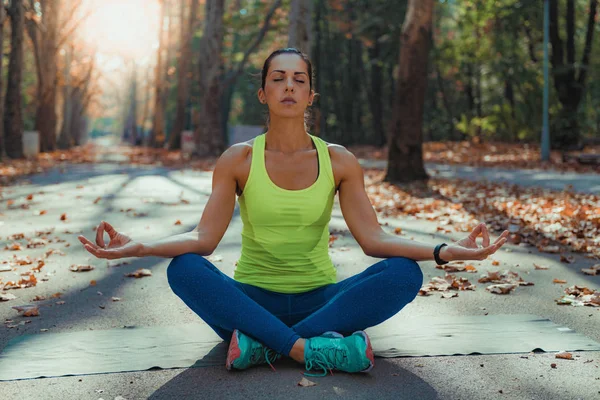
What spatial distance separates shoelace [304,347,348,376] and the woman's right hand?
97cm

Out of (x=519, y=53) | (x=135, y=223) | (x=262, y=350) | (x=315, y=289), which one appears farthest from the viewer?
(x=519, y=53)

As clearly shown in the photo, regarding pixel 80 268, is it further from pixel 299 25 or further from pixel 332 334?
pixel 299 25

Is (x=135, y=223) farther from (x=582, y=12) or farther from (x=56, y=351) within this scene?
(x=582, y=12)

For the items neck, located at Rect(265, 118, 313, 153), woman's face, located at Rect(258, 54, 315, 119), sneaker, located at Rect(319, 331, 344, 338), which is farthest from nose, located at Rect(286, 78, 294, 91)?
sneaker, located at Rect(319, 331, 344, 338)

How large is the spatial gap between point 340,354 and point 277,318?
0.36 m

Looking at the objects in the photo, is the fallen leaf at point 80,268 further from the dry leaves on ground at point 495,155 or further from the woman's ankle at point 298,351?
the dry leaves on ground at point 495,155

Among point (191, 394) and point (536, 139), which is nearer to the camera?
point (191, 394)

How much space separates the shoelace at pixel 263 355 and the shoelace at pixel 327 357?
0.70ft

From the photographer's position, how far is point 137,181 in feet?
58.0

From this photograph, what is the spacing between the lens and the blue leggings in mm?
3600

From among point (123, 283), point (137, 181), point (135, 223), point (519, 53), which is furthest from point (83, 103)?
point (123, 283)

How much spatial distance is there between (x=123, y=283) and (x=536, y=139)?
25760 mm

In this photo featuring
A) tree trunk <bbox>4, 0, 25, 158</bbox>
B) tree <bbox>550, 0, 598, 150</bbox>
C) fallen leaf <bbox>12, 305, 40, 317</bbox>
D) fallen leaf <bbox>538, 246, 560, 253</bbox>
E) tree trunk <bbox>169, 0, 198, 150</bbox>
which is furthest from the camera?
tree trunk <bbox>169, 0, 198, 150</bbox>

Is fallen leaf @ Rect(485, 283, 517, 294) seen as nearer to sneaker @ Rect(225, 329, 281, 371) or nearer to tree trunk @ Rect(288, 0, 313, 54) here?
sneaker @ Rect(225, 329, 281, 371)
